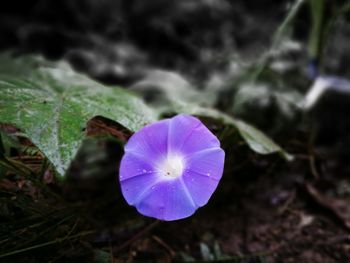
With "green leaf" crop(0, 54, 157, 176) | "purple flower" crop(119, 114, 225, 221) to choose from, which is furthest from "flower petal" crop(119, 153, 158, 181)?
"green leaf" crop(0, 54, 157, 176)

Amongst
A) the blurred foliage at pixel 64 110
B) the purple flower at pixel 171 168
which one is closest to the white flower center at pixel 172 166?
the purple flower at pixel 171 168

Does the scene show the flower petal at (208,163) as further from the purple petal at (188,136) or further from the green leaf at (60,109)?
the green leaf at (60,109)

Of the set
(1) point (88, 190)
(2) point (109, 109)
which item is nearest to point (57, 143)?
(2) point (109, 109)

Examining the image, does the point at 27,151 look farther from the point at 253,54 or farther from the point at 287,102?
the point at 253,54

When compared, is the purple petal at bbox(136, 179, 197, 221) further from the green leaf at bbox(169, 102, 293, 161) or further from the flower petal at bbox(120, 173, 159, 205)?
the green leaf at bbox(169, 102, 293, 161)

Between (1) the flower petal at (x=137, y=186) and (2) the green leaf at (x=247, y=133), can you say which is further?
(2) the green leaf at (x=247, y=133)

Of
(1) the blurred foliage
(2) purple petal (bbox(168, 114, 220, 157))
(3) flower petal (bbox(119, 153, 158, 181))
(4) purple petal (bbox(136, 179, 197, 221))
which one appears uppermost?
(2) purple petal (bbox(168, 114, 220, 157))
